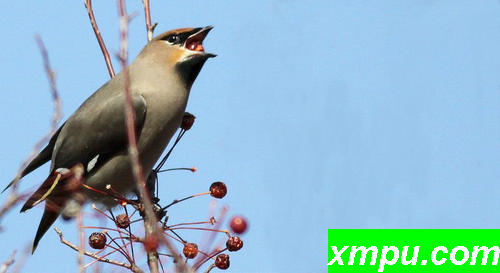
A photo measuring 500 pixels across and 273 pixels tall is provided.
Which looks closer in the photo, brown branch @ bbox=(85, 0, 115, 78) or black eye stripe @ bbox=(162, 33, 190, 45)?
brown branch @ bbox=(85, 0, 115, 78)

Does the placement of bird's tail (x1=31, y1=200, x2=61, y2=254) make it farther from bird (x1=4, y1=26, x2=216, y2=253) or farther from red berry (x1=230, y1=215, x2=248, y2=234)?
red berry (x1=230, y1=215, x2=248, y2=234)

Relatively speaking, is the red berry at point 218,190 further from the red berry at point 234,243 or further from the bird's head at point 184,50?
the bird's head at point 184,50

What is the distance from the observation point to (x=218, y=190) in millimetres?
3234

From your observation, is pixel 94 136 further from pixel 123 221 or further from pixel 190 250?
pixel 190 250

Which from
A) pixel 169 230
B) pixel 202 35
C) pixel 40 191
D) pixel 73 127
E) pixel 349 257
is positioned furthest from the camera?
pixel 349 257

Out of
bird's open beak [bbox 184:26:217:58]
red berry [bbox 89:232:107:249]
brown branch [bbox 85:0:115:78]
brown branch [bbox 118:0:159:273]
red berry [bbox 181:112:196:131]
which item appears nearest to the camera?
brown branch [bbox 118:0:159:273]

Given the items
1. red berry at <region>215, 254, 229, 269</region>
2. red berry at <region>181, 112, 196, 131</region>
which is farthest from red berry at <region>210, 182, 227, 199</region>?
red berry at <region>181, 112, 196, 131</region>

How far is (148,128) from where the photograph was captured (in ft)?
14.7

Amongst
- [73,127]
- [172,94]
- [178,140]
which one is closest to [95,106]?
[73,127]

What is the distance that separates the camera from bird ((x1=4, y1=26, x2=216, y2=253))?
446cm

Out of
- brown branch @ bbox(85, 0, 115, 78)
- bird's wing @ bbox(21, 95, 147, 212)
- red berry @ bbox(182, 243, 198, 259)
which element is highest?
brown branch @ bbox(85, 0, 115, 78)

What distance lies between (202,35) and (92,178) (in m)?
0.92

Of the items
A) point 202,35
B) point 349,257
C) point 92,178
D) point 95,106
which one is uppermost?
point 202,35

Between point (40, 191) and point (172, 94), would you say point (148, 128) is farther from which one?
point (40, 191)
